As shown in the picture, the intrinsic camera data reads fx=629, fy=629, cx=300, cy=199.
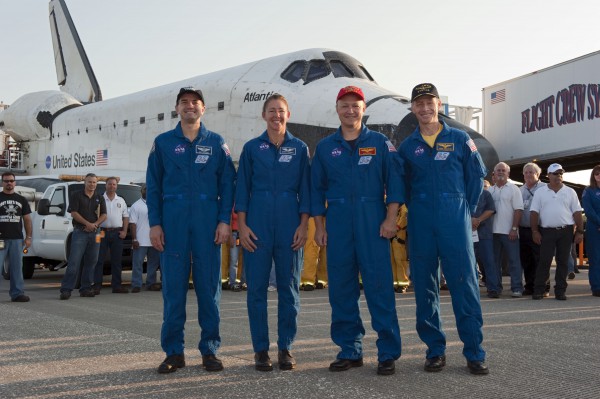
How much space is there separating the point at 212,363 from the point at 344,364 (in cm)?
86

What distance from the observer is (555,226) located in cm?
838

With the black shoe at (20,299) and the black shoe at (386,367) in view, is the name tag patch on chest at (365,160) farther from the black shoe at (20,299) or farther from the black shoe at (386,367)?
the black shoe at (20,299)

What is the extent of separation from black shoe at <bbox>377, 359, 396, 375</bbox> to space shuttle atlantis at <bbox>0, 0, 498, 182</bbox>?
7.56 metres

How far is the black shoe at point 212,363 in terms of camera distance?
13.5 feet

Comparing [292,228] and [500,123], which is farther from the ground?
[500,123]

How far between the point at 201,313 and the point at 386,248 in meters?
1.37

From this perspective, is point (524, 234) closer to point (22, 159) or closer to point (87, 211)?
point (87, 211)

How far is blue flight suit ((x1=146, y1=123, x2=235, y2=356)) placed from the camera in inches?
171

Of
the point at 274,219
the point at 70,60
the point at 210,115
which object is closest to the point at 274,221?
the point at 274,219

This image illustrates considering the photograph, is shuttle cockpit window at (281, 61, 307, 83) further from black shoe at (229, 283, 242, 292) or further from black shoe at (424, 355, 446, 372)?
black shoe at (424, 355, 446, 372)

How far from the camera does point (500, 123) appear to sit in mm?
17875

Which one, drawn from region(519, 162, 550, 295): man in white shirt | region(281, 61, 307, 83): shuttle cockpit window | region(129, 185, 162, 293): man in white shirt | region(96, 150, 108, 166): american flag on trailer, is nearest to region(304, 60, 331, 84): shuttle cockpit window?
region(281, 61, 307, 83): shuttle cockpit window

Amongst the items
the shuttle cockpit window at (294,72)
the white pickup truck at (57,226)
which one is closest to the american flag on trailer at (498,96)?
the shuttle cockpit window at (294,72)

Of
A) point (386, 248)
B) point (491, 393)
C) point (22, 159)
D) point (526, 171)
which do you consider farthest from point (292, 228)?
point (22, 159)
